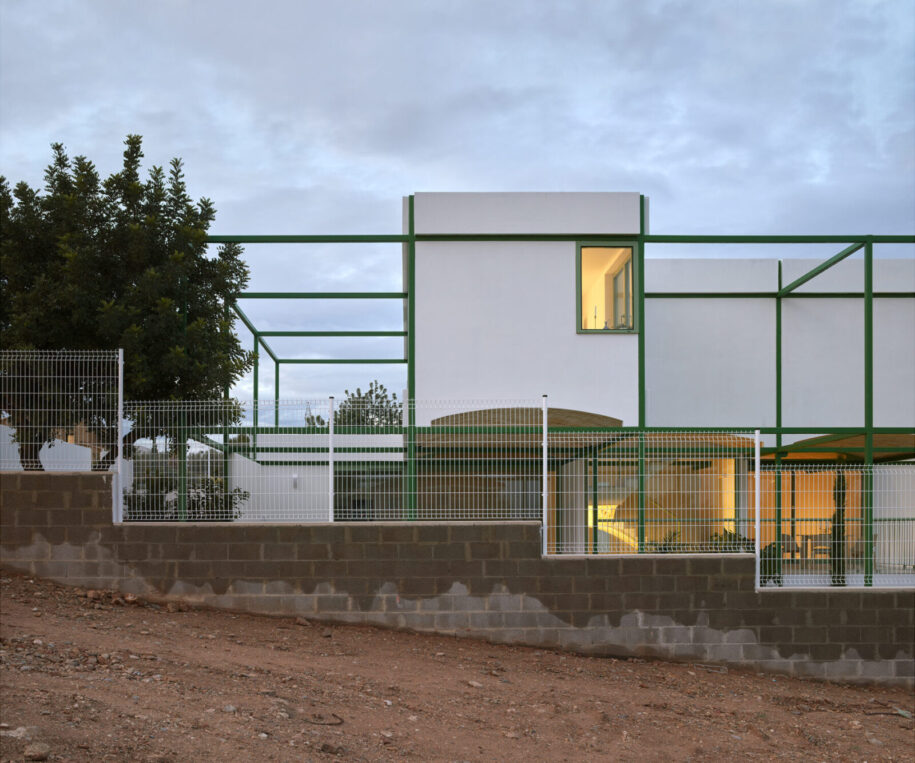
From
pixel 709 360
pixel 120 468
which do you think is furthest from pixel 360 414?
pixel 709 360

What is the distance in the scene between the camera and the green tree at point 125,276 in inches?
410

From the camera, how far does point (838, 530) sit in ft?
32.9

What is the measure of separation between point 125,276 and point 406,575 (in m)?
5.49

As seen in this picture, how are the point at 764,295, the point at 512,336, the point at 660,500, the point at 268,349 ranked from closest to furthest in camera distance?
the point at 660,500
the point at 512,336
the point at 764,295
the point at 268,349

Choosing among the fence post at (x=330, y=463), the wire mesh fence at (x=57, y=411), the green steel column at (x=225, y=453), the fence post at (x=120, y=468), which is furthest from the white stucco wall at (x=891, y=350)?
the wire mesh fence at (x=57, y=411)

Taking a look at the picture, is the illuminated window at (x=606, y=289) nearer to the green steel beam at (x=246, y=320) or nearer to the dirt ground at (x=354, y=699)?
the dirt ground at (x=354, y=699)

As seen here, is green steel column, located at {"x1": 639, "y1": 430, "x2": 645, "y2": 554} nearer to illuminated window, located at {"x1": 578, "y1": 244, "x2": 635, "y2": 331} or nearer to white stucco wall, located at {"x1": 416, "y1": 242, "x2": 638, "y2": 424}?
white stucco wall, located at {"x1": 416, "y1": 242, "x2": 638, "y2": 424}

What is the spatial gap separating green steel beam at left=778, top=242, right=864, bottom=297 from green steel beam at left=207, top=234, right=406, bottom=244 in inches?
263

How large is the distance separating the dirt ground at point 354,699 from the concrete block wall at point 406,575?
225mm

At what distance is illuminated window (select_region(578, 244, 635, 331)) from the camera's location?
477 inches

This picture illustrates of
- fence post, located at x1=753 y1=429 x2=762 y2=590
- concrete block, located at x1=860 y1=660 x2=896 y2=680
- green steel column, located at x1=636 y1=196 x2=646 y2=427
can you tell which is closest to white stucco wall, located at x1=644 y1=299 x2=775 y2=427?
green steel column, located at x1=636 y1=196 x2=646 y2=427

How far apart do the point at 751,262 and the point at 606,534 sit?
8519mm

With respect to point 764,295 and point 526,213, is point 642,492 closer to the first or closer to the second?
point 526,213

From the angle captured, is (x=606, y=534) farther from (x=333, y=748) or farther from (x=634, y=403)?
(x=333, y=748)
